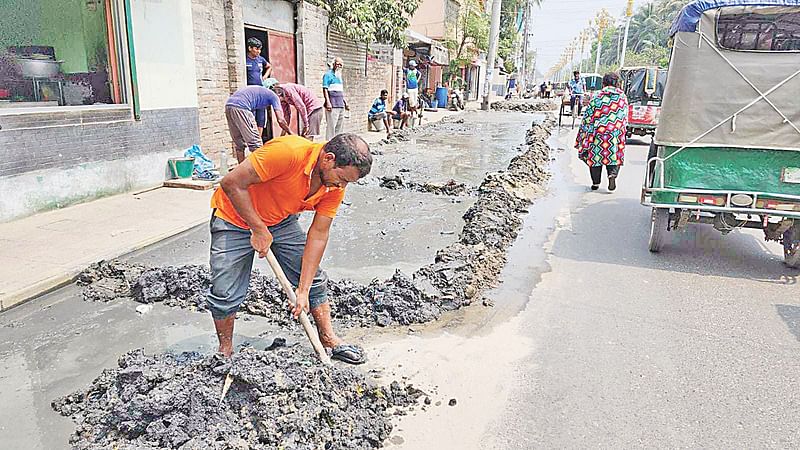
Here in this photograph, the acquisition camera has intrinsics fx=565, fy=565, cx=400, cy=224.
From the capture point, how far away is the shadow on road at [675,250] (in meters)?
5.85

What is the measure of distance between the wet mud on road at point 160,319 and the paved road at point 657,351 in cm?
90

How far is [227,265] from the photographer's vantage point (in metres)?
3.29

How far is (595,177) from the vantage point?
953cm

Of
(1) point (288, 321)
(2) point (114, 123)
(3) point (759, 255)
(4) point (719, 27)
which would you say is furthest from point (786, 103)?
(2) point (114, 123)

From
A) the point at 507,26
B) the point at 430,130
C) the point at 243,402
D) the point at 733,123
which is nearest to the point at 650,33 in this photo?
the point at 507,26

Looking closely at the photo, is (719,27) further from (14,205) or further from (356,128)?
(356,128)

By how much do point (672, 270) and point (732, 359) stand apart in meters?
1.98

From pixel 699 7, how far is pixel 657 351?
3.74 m

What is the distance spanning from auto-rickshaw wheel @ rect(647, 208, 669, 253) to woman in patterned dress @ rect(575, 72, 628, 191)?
310cm

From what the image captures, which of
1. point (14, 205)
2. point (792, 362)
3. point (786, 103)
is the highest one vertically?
point (786, 103)

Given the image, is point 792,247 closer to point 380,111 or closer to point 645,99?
point 645,99

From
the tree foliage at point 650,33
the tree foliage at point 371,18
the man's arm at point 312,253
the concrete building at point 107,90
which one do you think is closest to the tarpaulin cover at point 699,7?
the man's arm at point 312,253

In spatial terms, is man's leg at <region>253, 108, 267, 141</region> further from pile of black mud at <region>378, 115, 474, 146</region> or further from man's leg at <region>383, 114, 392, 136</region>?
man's leg at <region>383, 114, 392, 136</region>

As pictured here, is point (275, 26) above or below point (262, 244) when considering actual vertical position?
above
